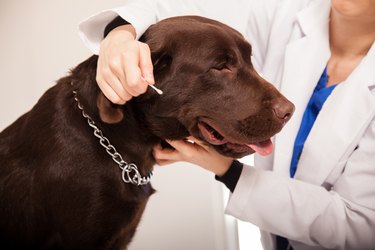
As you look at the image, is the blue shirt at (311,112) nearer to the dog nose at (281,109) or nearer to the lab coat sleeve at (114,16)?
the dog nose at (281,109)

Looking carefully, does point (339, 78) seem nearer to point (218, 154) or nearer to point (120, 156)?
point (218, 154)

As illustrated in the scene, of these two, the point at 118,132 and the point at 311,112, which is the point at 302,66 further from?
the point at 118,132

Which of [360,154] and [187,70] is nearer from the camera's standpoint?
[187,70]

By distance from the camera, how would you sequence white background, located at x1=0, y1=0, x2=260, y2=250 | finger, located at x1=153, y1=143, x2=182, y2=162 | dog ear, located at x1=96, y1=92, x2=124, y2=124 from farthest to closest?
white background, located at x1=0, y1=0, x2=260, y2=250
finger, located at x1=153, y1=143, x2=182, y2=162
dog ear, located at x1=96, y1=92, x2=124, y2=124

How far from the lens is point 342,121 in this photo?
122 cm

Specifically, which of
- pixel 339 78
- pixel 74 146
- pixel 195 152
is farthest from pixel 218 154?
pixel 339 78

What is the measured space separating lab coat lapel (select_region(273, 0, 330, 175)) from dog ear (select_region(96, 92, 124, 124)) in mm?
553

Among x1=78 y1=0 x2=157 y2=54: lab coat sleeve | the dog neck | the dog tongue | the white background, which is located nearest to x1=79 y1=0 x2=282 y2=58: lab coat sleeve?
x1=78 y1=0 x2=157 y2=54: lab coat sleeve

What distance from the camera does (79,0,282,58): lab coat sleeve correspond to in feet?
3.79

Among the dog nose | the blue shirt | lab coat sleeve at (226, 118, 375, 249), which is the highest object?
the dog nose

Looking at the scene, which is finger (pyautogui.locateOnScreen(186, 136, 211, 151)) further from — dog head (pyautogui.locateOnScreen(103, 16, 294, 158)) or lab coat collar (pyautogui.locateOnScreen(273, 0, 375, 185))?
lab coat collar (pyautogui.locateOnScreen(273, 0, 375, 185))

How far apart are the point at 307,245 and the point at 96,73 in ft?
2.79

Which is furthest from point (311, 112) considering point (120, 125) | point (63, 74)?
point (63, 74)

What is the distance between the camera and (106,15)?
3.94 ft
